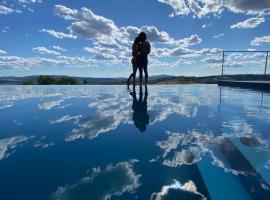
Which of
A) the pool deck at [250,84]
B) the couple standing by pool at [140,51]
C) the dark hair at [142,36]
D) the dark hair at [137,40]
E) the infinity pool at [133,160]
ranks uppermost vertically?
the dark hair at [142,36]

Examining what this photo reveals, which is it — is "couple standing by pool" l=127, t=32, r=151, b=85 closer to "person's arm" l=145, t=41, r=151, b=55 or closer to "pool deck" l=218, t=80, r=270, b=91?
"person's arm" l=145, t=41, r=151, b=55

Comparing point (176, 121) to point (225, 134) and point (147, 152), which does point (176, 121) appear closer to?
point (225, 134)

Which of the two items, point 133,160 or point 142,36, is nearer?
point 133,160

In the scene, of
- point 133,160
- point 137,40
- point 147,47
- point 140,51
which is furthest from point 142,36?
point 133,160

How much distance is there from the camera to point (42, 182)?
152cm

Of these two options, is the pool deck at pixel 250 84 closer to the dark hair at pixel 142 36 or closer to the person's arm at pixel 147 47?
the person's arm at pixel 147 47

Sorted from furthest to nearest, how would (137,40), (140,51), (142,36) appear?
1. (140,51)
2. (137,40)
3. (142,36)

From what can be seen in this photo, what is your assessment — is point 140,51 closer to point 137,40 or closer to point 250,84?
point 137,40

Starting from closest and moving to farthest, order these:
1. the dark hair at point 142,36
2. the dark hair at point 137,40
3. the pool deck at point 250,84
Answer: the dark hair at point 142,36 → the dark hair at point 137,40 → the pool deck at point 250,84

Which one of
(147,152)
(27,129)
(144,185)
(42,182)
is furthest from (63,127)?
(144,185)

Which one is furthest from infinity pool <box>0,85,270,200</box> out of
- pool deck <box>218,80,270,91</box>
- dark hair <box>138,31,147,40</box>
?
pool deck <box>218,80,270,91</box>

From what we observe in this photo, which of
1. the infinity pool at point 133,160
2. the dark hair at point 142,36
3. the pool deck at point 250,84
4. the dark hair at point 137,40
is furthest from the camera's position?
the pool deck at point 250,84

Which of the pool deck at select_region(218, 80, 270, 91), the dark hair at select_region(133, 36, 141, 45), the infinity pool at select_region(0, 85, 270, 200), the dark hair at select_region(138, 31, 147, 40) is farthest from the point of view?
the pool deck at select_region(218, 80, 270, 91)

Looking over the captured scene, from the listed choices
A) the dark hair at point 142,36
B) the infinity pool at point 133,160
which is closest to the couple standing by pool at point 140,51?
the dark hair at point 142,36
